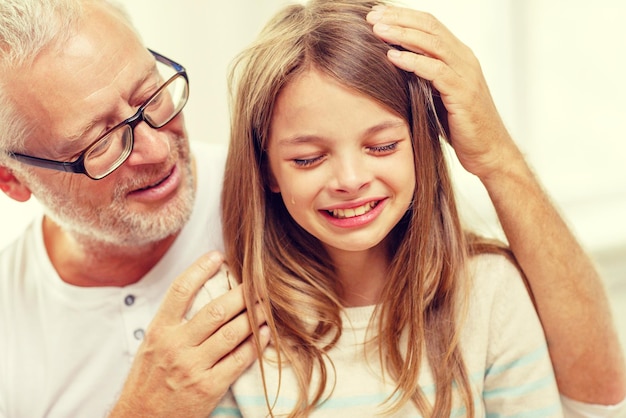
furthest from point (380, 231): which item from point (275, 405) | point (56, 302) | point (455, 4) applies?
point (455, 4)

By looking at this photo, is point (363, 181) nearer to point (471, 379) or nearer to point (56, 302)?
point (471, 379)

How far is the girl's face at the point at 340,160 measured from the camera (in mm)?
1149

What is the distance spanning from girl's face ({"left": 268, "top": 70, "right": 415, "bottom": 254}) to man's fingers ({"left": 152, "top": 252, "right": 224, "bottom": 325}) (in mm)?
217

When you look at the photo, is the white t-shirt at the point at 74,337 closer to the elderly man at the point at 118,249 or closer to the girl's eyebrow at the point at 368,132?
the elderly man at the point at 118,249

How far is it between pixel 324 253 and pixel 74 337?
0.60 metres

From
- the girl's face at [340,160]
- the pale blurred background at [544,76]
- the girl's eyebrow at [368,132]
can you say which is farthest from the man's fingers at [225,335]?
the pale blurred background at [544,76]

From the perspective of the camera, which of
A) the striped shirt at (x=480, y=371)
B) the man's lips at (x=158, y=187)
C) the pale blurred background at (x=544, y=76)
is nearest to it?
the striped shirt at (x=480, y=371)

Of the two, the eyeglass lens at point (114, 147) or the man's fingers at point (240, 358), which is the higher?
the eyeglass lens at point (114, 147)

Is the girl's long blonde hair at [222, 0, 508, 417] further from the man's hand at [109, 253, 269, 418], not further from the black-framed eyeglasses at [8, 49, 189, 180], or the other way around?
the black-framed eyeglasses at [8, 49, 189, 180]

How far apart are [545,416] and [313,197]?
54 cm

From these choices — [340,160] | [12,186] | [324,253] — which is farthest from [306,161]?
[12,186]

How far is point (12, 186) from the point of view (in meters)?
1.57

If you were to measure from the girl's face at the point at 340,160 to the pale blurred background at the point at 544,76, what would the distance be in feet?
2.62

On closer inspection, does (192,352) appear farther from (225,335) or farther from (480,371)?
(480,371)
